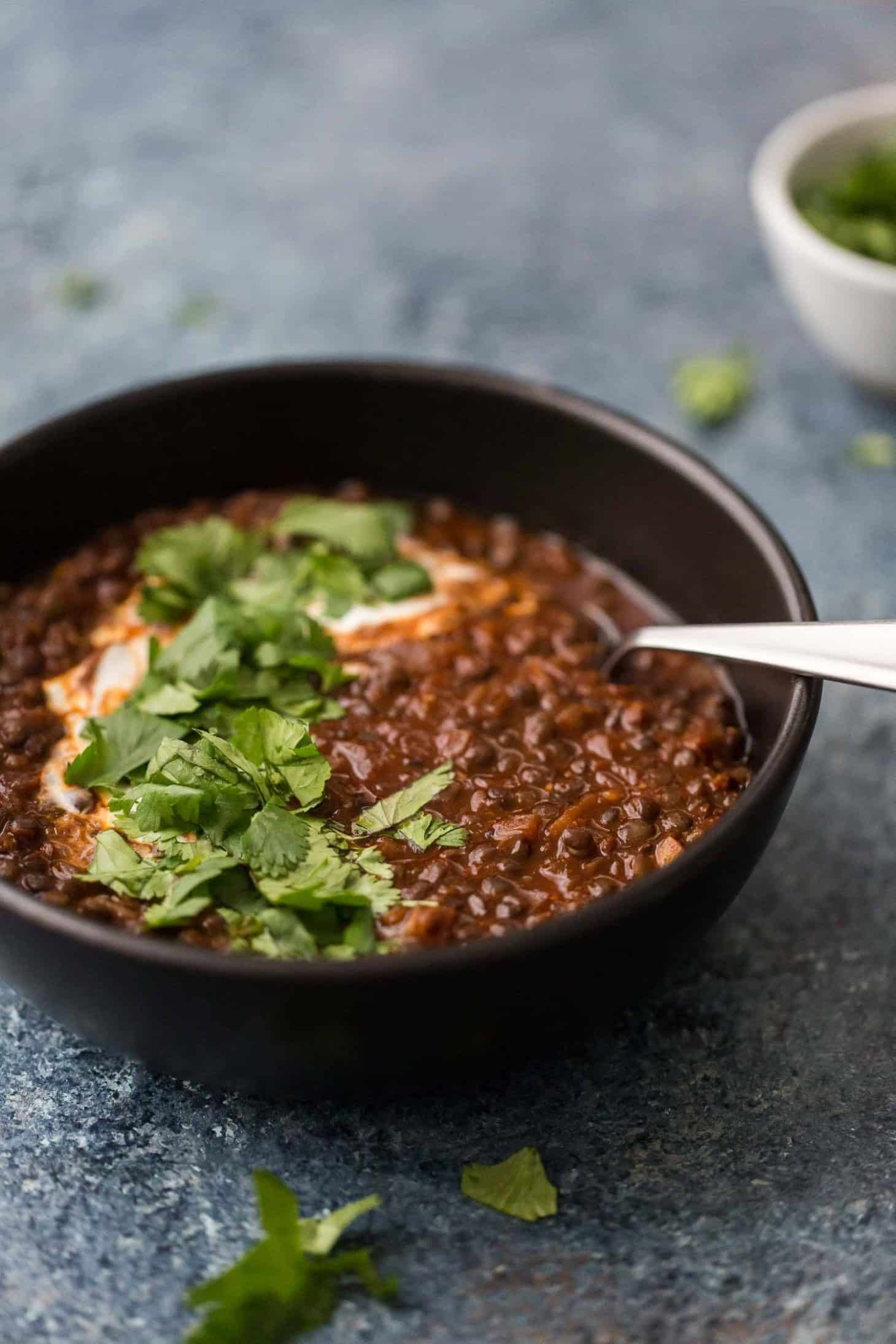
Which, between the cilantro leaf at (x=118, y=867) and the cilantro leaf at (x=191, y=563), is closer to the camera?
the cilantro leaf at (x=118, y=867)

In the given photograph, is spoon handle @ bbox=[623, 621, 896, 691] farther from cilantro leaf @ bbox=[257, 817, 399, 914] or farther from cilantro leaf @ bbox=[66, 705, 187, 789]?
cilantro leaf @ bbox=[66, 705, 187, 789]

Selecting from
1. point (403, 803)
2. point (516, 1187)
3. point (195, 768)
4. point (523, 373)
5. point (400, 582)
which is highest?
point (195, 768)

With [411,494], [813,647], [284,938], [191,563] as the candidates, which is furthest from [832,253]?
[284,938]

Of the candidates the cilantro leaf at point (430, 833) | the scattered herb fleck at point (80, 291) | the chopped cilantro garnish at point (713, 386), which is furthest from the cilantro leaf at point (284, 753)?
the scattered herb fleck at point (80, 291)

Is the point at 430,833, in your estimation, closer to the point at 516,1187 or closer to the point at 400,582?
the point at 516,1187

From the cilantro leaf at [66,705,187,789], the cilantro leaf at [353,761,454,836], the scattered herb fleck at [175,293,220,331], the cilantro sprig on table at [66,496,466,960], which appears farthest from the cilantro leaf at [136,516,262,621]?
the scattered herb fleck at [175,293,220,331]

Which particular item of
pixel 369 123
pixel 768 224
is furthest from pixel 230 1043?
pixel 369 123

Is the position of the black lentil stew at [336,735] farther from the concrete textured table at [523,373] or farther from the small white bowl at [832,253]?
the small white bowl at [832,253]
